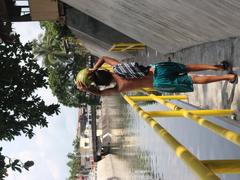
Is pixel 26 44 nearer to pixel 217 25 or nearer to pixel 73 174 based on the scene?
pixel 217 25

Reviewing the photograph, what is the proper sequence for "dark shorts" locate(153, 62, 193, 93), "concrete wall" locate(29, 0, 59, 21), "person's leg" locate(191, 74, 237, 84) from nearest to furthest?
"person's leg" locate(191, 74, 237, 84), "dark shorts" locate(153, 62, 193, 93), "concrete wall" locate(29, 0, 59, 21)

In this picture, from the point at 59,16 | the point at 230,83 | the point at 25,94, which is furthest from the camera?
the point at 59,16

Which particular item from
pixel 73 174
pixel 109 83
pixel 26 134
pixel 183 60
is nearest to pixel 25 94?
pixel 26 134

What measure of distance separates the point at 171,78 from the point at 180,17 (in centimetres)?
94

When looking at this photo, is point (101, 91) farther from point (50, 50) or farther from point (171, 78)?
point (50, 50)

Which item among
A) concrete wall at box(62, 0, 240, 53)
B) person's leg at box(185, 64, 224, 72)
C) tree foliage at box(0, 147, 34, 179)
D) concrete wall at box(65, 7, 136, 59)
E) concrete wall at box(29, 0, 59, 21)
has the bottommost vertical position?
tree foliage at box(0, 147, 34, 179)

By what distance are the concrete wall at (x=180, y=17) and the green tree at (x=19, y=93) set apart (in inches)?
76.5

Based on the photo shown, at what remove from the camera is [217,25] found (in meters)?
5.50

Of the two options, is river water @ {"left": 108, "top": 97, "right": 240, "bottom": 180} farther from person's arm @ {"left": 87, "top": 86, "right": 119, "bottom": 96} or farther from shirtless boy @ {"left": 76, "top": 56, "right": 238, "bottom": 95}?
person's arm @ {"left": 87, "top": 86, "right": 119, "bottom": 96}

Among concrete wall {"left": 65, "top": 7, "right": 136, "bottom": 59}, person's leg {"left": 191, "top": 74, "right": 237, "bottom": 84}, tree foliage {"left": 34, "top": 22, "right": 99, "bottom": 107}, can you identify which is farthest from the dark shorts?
tree foliage {"left": 34, "top": 22, "right": 99, "bottom": 107}

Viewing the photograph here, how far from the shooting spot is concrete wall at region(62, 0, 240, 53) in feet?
16.0

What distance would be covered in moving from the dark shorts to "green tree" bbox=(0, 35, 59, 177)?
2608 mm

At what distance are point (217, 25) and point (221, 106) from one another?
1.31 metres

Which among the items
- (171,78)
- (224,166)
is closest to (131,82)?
(171,78)
